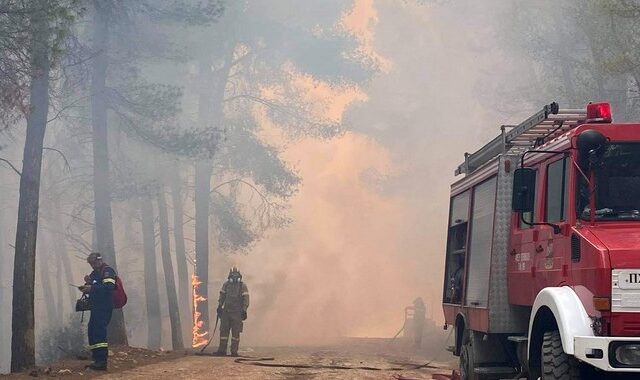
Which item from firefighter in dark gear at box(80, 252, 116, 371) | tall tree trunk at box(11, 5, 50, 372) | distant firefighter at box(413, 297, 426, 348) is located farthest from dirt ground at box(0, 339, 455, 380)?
distant firefighter at box(413, 297, 426, 348)

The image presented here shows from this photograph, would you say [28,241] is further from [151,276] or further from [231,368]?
[151,276]

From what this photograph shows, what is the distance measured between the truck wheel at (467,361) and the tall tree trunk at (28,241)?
691 cm

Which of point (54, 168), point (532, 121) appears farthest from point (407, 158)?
point (532, 121)

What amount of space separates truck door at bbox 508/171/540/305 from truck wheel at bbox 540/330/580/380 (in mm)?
1180

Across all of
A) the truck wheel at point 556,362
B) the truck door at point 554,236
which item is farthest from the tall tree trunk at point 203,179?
the truck wheel at point 556,362

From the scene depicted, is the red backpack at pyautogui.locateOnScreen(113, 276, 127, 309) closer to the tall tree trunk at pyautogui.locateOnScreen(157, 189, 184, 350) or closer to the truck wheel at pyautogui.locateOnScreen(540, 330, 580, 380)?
the truck wheel at pyautogui.locateOnScreen(540, 330, 580, 380)

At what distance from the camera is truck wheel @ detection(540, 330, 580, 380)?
6816mm

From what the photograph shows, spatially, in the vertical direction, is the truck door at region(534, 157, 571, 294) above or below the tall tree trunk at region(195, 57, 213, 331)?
below

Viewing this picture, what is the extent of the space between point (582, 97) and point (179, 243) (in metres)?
15.2

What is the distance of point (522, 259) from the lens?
28.2 feet

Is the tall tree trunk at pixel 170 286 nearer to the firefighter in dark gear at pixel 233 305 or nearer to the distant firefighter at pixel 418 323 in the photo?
the firefighter in dark gear at pixel 233 305

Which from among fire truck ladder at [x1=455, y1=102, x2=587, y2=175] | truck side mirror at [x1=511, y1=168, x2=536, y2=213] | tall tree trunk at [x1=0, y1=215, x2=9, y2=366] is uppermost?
fire truck ladder at [x1=455, y1=102, x2=587, y2=175]

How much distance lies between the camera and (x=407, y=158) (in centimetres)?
4084

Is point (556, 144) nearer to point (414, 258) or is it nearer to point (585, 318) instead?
point (585, 318)
